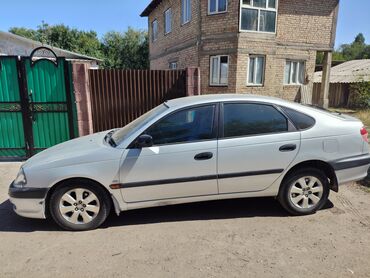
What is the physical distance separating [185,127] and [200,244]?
138 cm

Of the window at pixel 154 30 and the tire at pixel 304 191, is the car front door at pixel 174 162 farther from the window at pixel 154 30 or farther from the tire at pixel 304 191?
the window at pixel 154 30

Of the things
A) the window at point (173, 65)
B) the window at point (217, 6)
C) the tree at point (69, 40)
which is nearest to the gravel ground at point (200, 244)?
the window at point (217, 6)

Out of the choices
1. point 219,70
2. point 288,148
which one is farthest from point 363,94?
point 288,148

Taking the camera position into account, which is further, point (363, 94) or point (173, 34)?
point (363, 94)

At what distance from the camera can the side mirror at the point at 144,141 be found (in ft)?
11.0

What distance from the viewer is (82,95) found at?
637 centimetres

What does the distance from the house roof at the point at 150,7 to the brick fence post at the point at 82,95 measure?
13121mm

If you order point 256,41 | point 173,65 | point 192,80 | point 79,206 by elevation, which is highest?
point 256,41

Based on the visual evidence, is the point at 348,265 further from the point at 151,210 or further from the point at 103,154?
the point at 103,154

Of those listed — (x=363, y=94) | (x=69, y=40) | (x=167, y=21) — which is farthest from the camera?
(x=69, y=40)

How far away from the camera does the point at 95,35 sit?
1545 inches

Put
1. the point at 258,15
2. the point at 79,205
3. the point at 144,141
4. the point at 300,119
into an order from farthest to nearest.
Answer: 1. the point at 258,15
2. the point at 300,119
3. the point at 79,205
4. the point at 144,141

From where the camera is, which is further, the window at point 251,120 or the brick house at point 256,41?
the brick house at point 256,41

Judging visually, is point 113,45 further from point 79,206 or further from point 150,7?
point 79,206
